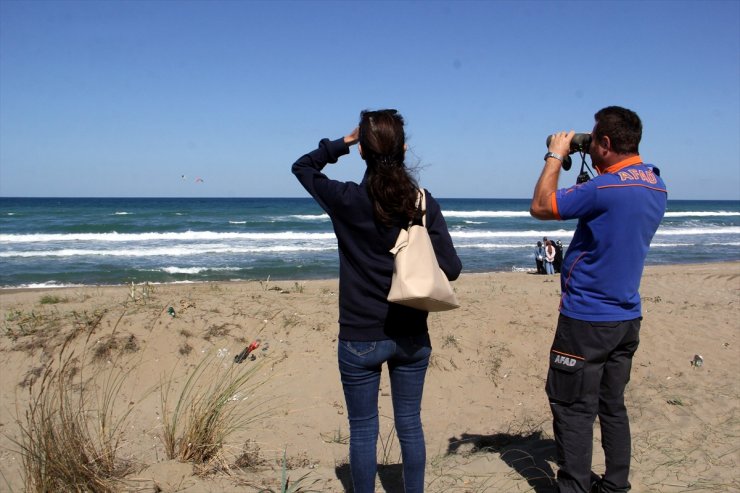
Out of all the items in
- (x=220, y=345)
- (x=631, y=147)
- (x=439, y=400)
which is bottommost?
(x=439, y=400)

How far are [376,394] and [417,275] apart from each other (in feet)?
2.06

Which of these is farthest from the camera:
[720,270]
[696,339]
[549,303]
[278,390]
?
[720,270]

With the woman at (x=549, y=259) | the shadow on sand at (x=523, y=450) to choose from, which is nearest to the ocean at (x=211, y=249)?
the woman at (x=549, y=259)

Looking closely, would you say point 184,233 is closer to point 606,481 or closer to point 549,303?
point 549,303

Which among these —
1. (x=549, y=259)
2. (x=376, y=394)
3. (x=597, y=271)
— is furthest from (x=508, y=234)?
(x=376, y=394)

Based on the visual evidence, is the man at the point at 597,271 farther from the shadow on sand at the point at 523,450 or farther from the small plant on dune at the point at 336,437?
the small plant on dune at the point at 336,437

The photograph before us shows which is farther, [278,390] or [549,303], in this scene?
[549,303]

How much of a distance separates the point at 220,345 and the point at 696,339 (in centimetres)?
520

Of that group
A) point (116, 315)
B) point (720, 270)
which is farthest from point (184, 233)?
point (116, 315)

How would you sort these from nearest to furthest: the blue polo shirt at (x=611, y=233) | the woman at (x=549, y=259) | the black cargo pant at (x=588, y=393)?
the blue polo shirt at (x=611, y=233) → the black cargo pant at (x=588, y=393) → the woman at (x=549, y=259)

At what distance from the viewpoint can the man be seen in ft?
9.23

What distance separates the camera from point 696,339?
22.4 feet

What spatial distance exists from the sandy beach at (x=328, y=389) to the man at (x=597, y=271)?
0.60 metres

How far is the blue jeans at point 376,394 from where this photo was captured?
2586mm
